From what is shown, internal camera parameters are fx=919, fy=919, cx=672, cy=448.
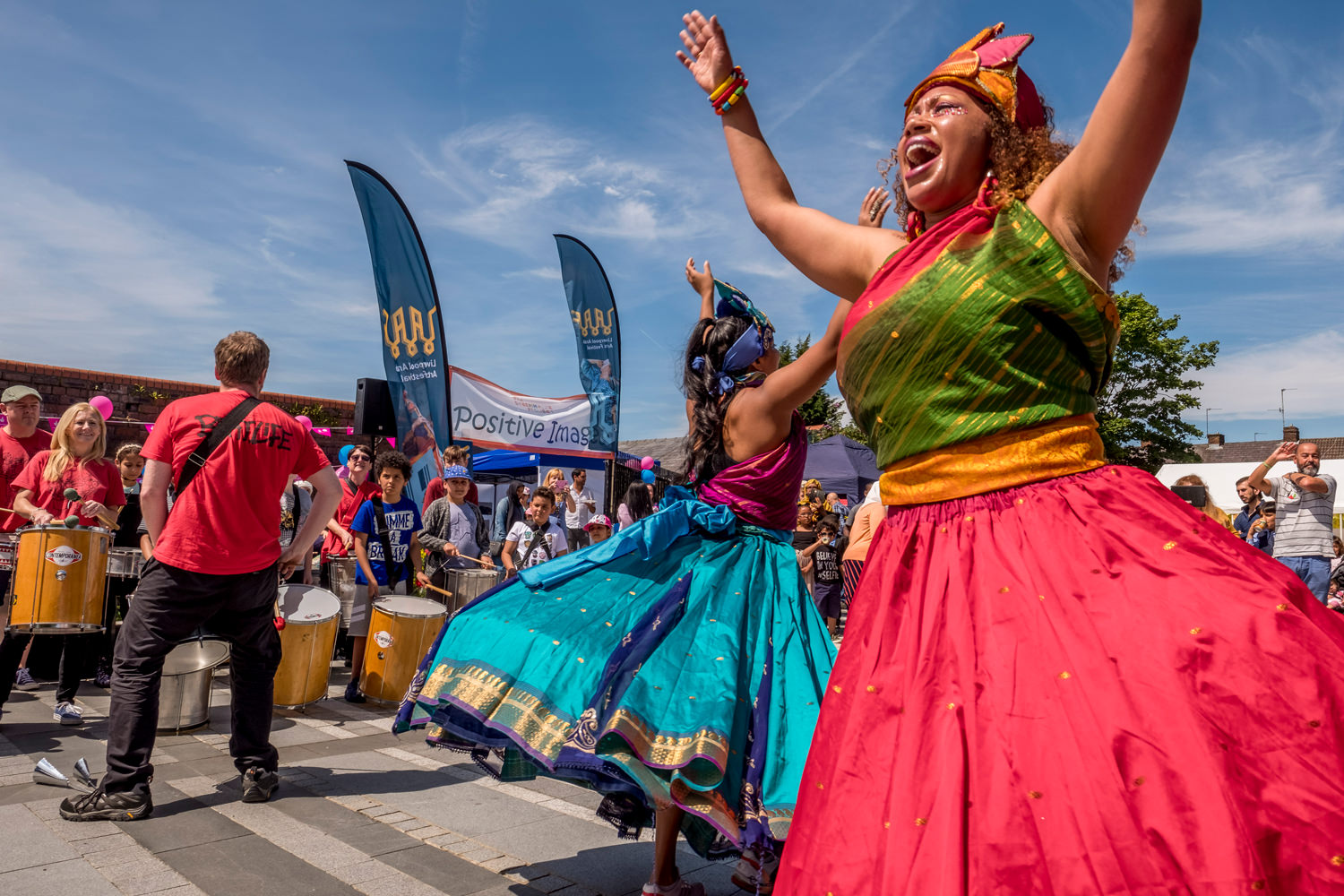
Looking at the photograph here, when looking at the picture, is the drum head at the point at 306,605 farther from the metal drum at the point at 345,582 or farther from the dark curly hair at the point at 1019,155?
the dark curly hair at the point at 1019,155

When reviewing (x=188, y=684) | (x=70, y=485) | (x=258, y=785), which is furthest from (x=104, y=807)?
(x=70, y=485)

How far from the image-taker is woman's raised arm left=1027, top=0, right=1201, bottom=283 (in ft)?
4.11

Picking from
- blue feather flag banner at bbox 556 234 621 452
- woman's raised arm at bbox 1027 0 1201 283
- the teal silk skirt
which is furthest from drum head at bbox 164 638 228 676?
blue feather flag banner at bbox 556 234 621 452

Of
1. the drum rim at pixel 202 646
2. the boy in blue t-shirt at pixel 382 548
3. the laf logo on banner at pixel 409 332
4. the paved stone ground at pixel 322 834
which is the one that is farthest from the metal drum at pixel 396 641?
the laf logo on banner at pixel 409 332

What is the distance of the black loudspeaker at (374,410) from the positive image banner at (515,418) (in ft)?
2.74

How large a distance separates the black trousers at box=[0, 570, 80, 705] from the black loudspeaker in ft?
21.0

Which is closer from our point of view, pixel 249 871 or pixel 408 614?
pixel 249 871

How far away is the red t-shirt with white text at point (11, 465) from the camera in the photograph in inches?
222

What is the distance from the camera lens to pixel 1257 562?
1.23 metres

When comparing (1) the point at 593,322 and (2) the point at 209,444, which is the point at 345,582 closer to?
(2) the point at 209,444

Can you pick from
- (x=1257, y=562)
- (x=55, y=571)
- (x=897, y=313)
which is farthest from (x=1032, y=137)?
(x=55, y=571)

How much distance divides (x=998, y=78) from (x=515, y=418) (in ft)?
38.7

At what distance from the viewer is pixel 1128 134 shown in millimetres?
1274

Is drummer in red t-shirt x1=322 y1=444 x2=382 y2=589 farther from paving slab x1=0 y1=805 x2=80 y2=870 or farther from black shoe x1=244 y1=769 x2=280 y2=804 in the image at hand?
paving slab x1=0 y1=805 x2=80 y2=870
